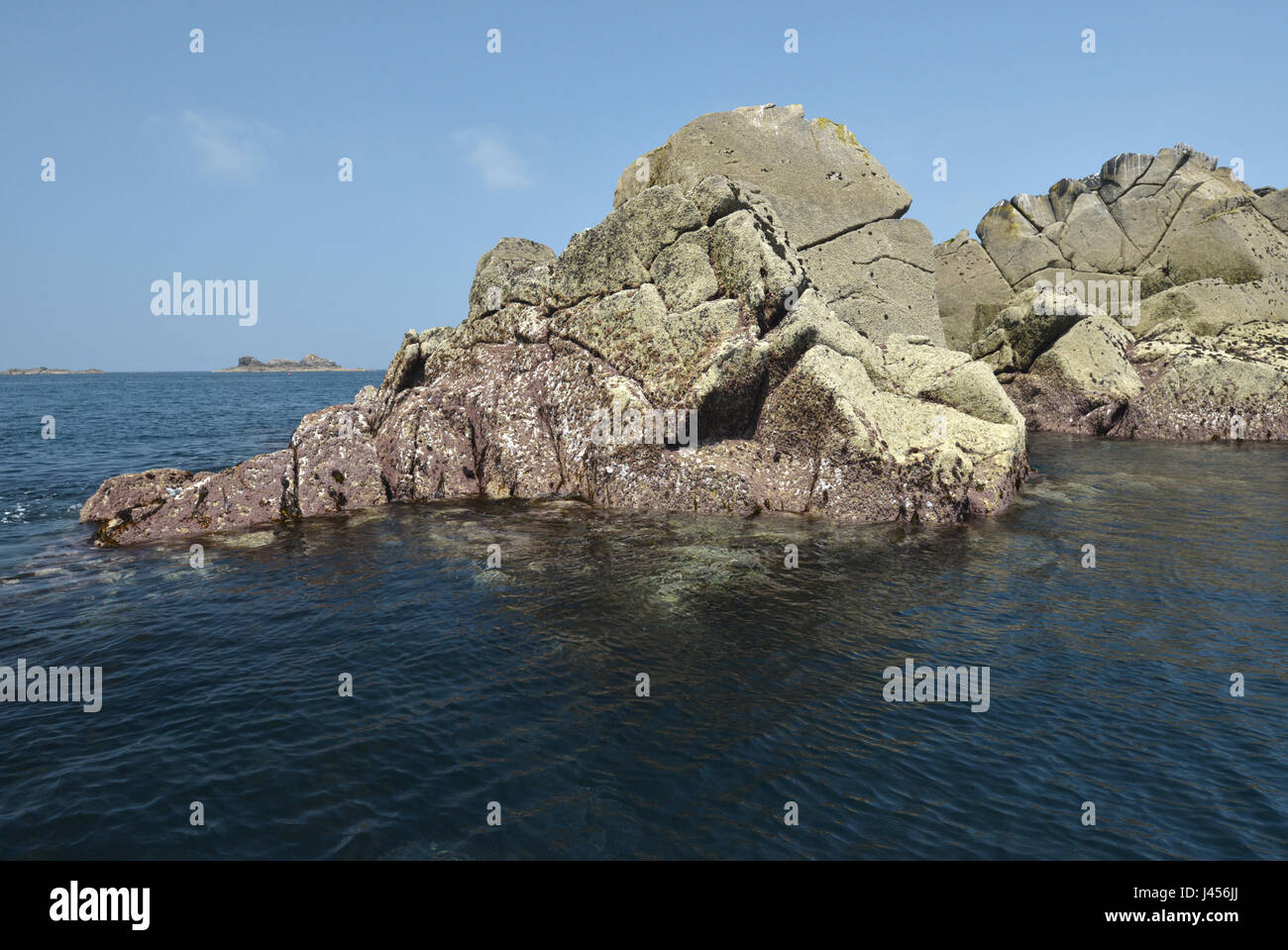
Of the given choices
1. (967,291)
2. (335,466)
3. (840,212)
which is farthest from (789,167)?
(967,291)

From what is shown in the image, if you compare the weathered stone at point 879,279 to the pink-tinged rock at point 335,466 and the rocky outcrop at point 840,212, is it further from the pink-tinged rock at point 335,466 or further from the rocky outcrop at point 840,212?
the pink-tinged rock at point 335,466

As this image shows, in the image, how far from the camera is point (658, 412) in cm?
2189

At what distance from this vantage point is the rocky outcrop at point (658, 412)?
20406mm

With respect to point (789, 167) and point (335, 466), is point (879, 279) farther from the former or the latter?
point (335, 466)

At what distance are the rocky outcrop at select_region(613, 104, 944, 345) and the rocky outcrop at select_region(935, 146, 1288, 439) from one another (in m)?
13.9

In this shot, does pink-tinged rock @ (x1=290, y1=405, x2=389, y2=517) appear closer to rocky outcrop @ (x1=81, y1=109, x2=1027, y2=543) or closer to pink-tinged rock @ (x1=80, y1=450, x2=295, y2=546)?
rocky outcrop @ (x1=81, y1=109, x2=1027, y2=543)

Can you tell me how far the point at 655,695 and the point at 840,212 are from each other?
93.8ft

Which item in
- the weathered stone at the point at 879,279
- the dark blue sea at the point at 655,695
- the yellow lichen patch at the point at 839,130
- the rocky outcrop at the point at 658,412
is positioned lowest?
the dark blue sea at the point at 655,695

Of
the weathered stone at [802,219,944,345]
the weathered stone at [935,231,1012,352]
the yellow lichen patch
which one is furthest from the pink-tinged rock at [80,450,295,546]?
the weathered stone at [935,231,1012,352]

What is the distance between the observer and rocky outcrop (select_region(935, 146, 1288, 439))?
36.9m

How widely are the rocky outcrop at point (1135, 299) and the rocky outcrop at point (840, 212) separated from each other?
13.9m

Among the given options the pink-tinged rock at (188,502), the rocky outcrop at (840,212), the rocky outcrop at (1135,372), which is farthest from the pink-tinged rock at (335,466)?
the rocky outcrop at (1135,372)

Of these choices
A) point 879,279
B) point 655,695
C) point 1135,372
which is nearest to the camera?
point 655,695
